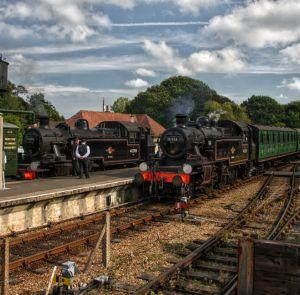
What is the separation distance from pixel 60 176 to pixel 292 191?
29.8ft

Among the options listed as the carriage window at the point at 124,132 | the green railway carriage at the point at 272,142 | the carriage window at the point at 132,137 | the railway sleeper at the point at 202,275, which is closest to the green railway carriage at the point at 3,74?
the carriage window at the point at 124,132

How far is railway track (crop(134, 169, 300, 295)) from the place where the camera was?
641 centimetres

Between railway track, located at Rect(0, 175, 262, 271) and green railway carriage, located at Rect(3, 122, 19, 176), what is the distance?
15.2 feet

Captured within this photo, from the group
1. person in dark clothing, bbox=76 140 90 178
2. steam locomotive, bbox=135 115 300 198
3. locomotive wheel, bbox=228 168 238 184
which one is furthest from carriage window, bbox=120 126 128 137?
locomotive wheel, bbox=228 168 238 184

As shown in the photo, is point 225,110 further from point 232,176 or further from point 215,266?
point 215,266

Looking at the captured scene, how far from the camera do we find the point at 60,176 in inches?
667

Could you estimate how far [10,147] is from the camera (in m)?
15.2

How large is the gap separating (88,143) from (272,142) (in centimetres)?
1226

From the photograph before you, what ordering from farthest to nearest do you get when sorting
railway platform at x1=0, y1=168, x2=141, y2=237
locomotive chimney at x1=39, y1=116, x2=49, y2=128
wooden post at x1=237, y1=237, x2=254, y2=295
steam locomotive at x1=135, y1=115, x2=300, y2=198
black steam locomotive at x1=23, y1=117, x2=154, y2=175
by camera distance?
1. locomotive chimney at x1=39, y1=116, x2=49, y2=128
2. black steam locomotive at x1=23, y1=117, x2=154, y2=175
3. steam locomotive at x1=135, y1=115, x2=300, y2=198
4. railway platform at x1=0, y1=168, x2=141, y2=237
5. wooden post at x1=237, y1=237, x2=254, y2=295

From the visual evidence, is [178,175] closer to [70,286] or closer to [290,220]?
[290,220]

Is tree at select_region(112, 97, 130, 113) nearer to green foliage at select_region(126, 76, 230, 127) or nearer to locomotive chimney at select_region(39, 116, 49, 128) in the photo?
green foliage at select_region(126, 76, 230, 127)

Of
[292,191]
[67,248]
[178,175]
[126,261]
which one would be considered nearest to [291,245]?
[126,261]

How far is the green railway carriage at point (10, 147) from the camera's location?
15.0 meters

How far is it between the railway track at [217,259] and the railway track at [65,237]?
191cm
